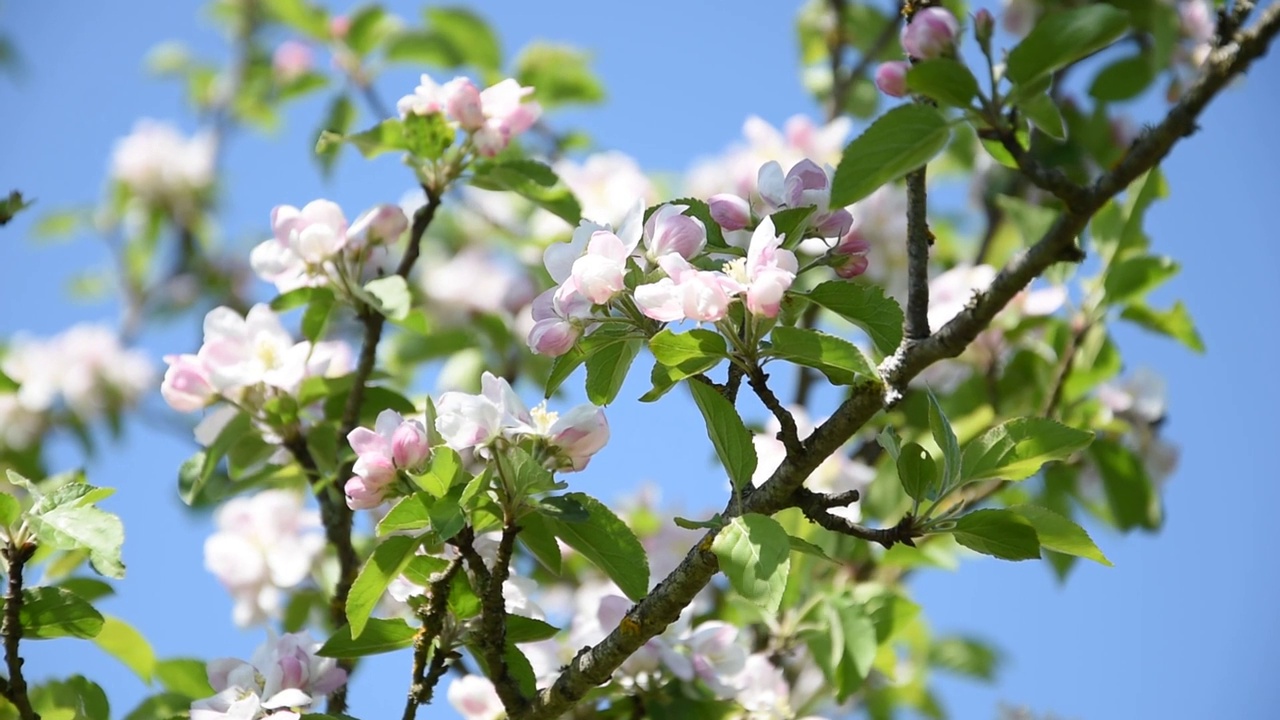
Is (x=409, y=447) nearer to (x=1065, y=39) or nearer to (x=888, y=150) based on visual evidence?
(x=888, y=150)

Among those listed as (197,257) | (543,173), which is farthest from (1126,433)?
(197,257)

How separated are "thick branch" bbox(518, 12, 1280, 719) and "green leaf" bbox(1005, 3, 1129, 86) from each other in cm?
12

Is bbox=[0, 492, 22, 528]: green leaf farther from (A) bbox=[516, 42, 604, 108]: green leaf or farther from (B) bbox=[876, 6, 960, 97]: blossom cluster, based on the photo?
(A) bbox=[516, 42, 604, 108]: green leaf

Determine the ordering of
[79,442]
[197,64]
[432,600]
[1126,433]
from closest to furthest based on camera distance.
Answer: [432,600]
[1126,433]
[79,442]
[197,64]

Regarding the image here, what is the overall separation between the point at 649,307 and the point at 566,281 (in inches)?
3.7

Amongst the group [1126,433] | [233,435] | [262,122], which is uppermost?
[262,122]

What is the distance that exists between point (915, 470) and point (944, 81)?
34 cm

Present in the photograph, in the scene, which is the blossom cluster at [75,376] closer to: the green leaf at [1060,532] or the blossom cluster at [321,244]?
the blossom cluster at [321,244]

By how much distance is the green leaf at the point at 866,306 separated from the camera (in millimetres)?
1077

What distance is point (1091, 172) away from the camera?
110 inches

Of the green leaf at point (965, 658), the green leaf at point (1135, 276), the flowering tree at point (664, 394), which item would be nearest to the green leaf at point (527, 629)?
the flowering tree at point (664, 394)

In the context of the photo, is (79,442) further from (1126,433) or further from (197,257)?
(1126,433)

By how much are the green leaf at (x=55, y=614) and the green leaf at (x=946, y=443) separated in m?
0.84

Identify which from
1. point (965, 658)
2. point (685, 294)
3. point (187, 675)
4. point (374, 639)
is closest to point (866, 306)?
point (685, 294)
